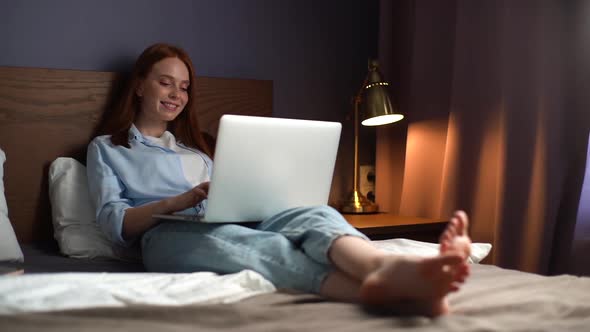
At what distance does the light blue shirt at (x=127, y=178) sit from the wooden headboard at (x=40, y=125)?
0.75ft

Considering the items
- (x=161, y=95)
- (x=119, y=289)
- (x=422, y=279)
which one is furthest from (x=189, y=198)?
(x=422, y=279)

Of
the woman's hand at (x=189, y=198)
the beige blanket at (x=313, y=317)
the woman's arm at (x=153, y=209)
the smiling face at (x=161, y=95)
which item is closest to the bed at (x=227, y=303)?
the beige blanket at (x=313, y=317)

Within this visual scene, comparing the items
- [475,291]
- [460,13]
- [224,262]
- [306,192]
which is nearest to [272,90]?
[460,13]

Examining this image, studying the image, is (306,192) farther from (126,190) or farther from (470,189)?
(470,189)

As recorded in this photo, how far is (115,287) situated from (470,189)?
152cm

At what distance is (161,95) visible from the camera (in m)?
2.19

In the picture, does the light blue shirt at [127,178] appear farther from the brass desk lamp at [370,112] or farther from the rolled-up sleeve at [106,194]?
the brass desk lamp at [370,112]

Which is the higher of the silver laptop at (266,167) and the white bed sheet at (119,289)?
the silver laptop at (266,167)

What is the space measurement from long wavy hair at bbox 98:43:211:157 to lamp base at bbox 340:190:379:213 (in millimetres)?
651

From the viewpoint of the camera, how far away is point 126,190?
197cm

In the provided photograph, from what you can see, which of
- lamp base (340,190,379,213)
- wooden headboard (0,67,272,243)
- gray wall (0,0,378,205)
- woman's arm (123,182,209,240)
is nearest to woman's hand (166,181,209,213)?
woman's arm (123,182,209,240)

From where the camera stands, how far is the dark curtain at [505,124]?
7.00ft

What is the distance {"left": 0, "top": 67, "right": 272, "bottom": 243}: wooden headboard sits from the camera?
215cm

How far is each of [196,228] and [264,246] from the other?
24 centimetres
